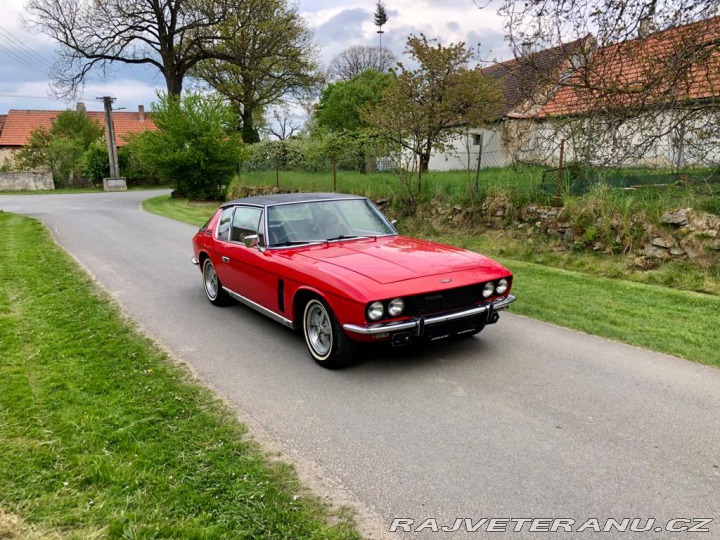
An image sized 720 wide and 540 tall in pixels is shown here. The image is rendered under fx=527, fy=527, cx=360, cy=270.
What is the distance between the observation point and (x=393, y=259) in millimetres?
5035

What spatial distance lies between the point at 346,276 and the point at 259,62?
35.4 m

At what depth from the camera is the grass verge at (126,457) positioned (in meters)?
2.67

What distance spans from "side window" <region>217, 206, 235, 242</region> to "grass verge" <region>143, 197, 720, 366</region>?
12.8 ft

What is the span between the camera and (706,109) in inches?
310

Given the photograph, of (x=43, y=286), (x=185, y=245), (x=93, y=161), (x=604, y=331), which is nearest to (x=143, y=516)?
(x=604, y=331)

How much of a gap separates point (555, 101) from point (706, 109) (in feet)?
7.06

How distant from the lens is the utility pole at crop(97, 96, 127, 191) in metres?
36.9

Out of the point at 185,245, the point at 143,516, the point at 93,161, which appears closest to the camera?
the point at 143,516

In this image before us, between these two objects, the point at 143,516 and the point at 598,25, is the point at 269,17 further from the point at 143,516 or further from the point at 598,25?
the point at 143,516

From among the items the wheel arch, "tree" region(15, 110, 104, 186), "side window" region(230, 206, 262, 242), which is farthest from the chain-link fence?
"tree" region(15, 110, 104, 186)

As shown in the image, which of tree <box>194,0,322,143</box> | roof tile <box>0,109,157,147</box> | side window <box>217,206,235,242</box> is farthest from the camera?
roof tile <box>0,109,157,147</box>

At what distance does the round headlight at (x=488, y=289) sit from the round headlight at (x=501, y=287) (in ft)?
0.21

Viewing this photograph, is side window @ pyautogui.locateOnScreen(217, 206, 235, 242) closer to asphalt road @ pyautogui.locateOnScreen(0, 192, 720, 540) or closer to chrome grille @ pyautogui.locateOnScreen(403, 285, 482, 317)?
asphalt road @ pyautogui.locateOnScreen(0, 192, 720, 540)

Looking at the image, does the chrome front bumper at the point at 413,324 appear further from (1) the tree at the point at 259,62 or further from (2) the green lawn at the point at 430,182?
(1) the tree at the point at 259,62
